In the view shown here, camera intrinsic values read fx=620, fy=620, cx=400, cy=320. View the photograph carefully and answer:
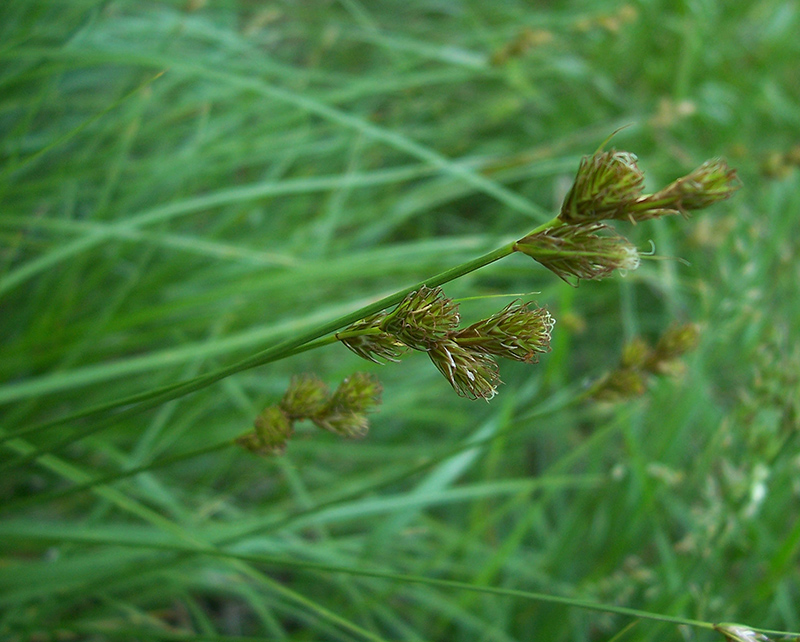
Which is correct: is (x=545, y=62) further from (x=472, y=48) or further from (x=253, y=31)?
(x=253, y=31)

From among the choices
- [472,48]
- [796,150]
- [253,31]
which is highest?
[472,48]

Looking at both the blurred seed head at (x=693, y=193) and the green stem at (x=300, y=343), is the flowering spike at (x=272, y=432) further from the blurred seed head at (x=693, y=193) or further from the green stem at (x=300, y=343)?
the blurred seed head at (x=693, y=193)

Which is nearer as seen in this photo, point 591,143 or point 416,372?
point 416,372

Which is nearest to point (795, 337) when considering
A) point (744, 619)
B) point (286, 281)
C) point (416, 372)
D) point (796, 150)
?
point (796, 150)

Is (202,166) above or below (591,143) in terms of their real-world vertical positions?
below

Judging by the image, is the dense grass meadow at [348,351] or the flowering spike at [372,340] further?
the dense grass meadow at [348,351]

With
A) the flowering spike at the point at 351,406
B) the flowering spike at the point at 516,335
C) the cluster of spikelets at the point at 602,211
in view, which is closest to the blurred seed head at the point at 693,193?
the cluster of spikelets at the point at 602,211

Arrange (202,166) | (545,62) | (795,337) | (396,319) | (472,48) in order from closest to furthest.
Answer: (396,319) < (202,166) < (795,337) < (545,62) < (472,48)
